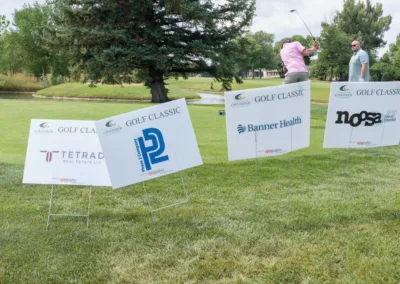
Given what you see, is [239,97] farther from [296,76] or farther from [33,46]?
[33,46]

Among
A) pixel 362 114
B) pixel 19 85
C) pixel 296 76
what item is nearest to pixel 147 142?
pixel 362 114

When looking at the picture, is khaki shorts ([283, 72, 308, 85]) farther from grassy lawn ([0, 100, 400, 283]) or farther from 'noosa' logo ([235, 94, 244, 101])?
'noosa' logo ([235, 94, 244, 101])

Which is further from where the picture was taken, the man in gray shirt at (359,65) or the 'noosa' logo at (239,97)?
the man in gray shirt at (359,65)

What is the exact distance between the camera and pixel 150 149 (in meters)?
4.29

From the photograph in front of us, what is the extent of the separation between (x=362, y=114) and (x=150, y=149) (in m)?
2.78

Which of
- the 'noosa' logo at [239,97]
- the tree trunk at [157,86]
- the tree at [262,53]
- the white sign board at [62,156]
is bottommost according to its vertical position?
the tree at [262,53]

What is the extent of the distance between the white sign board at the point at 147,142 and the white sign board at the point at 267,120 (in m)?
0.54

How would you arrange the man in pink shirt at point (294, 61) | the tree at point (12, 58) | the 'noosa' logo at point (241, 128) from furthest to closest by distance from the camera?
the tree at point (12, 58) < the man in pink shirt at point (294, 61) < the 'noosa' logo at point (241, 128)

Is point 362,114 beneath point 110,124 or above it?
beneath

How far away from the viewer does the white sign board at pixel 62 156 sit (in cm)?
433

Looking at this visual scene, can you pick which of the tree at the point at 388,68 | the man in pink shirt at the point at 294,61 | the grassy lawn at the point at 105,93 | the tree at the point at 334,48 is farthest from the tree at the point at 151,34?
the tree at the point at 334,48

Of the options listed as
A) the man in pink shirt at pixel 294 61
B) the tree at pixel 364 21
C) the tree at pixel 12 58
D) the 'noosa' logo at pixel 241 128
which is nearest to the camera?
the 'noosa' logo at pixel 241 128

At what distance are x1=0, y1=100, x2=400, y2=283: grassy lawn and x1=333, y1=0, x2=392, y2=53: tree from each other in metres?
68.2

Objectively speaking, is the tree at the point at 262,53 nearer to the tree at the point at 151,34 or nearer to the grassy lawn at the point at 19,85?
the grassy lawn at the point at 19,85
